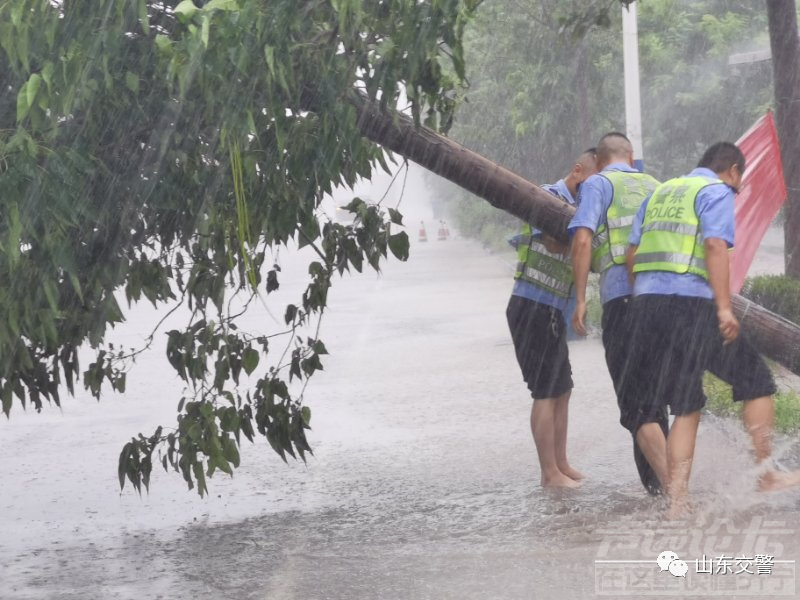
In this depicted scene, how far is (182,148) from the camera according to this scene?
5391mm

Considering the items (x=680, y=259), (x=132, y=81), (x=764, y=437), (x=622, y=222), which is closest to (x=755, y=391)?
(x=764, y=437)

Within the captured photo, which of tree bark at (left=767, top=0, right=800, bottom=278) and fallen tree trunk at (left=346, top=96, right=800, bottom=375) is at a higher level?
tree bark at (left=767, top=0, right=800, bottom=278)

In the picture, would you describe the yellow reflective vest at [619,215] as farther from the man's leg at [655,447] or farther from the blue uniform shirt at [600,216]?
the man's leg at [655,447]

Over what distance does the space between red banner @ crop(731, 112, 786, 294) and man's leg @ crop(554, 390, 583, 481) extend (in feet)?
5.67

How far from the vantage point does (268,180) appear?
17.5 feet

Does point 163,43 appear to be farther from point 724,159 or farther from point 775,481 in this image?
point 775,481

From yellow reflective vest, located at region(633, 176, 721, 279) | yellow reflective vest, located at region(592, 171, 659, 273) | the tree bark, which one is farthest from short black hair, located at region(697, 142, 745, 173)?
the tree bark

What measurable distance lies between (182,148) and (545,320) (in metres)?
2.54

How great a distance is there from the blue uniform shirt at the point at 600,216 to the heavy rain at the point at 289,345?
0.05 metres

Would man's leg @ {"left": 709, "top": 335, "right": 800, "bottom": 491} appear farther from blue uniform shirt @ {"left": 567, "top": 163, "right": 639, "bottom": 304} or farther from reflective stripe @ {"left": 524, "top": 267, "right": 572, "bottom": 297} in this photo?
reflective stripe @ {"left": 524, "top": 267, "right": 572, "bottom": 297}

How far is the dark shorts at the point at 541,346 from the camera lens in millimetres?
7195

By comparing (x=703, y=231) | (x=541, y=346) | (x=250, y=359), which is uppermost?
(x=703, y=231)

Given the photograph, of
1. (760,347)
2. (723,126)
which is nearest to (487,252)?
(723,126)

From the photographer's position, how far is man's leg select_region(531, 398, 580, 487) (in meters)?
7.25
